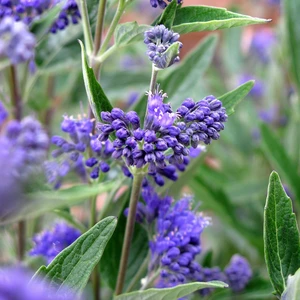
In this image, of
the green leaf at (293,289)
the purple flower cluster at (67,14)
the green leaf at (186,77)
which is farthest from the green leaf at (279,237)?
the purple flower cluster at (67,14)

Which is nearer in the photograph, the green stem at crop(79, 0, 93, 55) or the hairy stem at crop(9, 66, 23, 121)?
the green stem at crop(79, 0, 93, 55)

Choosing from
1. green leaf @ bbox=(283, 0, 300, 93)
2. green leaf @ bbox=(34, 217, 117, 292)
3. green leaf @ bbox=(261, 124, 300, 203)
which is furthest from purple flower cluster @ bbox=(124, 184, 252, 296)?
green leaf @ bbox=(283, 0, 300, 93)

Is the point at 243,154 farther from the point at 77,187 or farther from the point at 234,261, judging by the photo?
the point at 77,187

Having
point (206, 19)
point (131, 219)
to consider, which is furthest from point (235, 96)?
point (131, 219)

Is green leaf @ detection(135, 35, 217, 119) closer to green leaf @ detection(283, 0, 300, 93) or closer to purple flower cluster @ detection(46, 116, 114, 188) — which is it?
purple flower cluster @ detection(46, 116, 114, 188)

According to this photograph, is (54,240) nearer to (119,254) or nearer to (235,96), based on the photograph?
(119,254)
